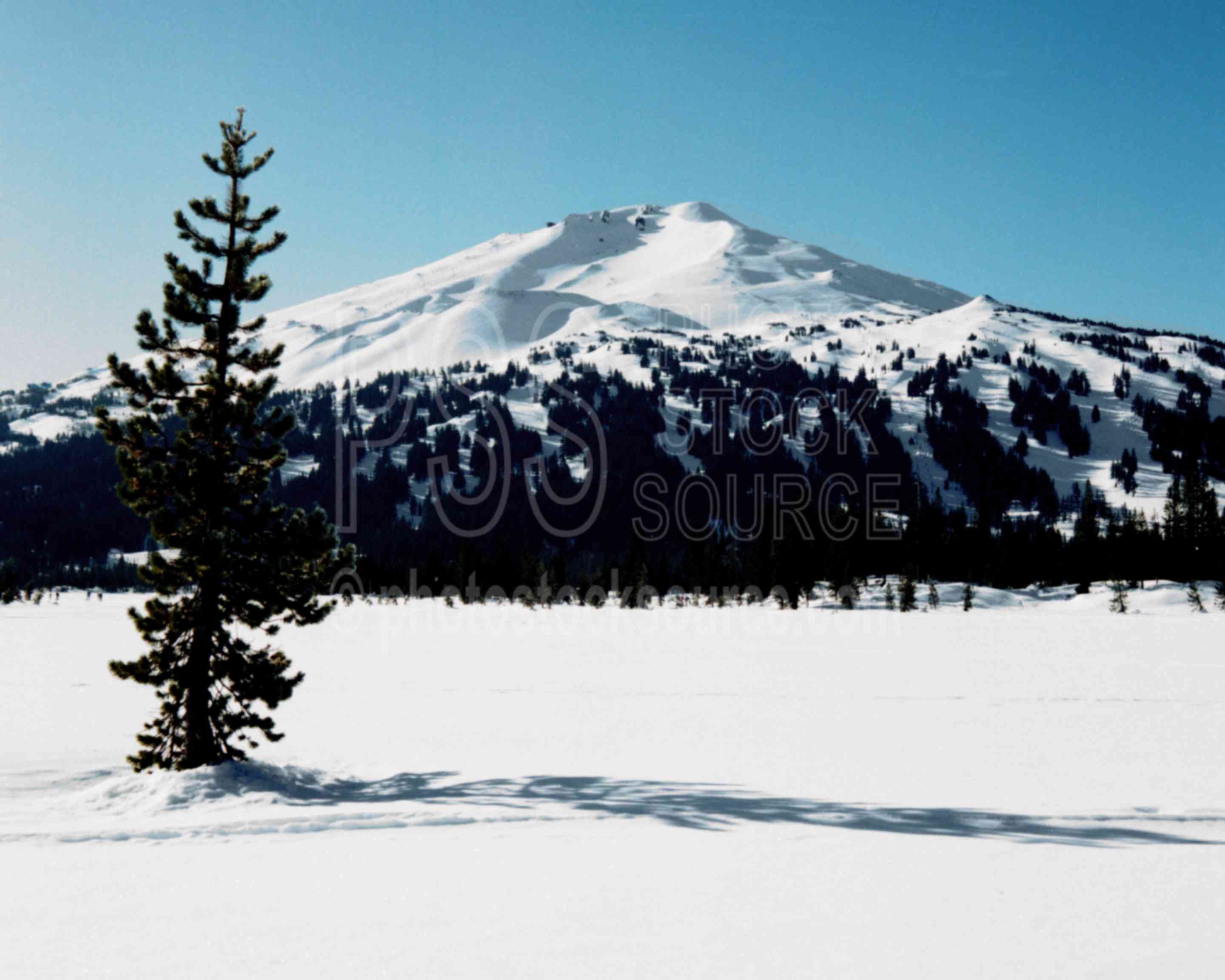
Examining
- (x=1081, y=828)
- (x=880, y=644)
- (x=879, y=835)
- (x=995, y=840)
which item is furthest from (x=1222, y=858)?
(x=880, y=644)

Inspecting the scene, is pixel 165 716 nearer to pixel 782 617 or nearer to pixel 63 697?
pixel 63 697

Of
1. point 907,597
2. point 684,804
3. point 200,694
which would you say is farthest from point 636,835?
point 907,597

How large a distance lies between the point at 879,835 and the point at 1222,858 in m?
4.14

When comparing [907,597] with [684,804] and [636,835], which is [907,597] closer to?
[684,804]

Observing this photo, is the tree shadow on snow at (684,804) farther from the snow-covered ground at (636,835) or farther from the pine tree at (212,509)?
the pine tree at (212,509)

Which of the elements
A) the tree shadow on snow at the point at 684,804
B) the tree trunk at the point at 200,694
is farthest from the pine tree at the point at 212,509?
the tree shadow on snow at the point at 684,804

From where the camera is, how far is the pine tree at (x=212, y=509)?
48.5ft

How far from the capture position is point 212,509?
15227 millimetres

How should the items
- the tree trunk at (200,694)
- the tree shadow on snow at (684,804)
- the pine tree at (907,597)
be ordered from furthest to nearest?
the pine tree at (907,597) < the tree trunk at (200,694) < the tree shadow on snow at (684,804)

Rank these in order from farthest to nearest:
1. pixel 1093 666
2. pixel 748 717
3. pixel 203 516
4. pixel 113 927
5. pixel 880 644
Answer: pixel 880 644 < pixel 1093 666 < pixel 748 717 < pixel 203 516 < pixel 113 927

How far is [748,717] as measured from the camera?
71.7ft

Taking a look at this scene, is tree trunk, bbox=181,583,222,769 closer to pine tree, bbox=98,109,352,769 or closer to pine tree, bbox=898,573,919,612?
pine tree, bbox=98,109,352,769

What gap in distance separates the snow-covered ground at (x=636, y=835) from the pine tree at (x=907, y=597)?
54.4m

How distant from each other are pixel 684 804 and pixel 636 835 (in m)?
2.15
